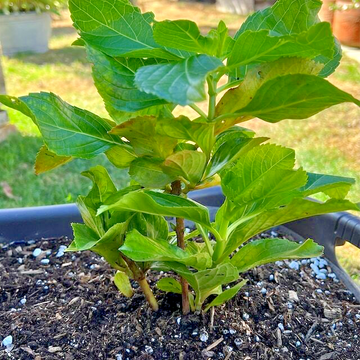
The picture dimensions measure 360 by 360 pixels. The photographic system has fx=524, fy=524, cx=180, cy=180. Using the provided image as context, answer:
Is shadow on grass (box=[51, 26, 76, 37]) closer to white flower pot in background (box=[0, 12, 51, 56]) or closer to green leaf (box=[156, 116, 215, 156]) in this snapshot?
white flower pot in background (box=[0, 12, 51, 56])

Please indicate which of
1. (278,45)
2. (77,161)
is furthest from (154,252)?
(77,161)

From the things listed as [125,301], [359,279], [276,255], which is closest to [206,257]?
[276,255]

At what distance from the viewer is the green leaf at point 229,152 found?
0.62 metres

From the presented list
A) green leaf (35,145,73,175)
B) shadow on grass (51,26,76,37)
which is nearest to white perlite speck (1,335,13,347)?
green leaf (35,145,73,175)

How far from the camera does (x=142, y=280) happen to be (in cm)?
77

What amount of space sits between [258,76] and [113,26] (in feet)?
0.57

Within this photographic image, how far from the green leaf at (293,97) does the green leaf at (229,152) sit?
5cm

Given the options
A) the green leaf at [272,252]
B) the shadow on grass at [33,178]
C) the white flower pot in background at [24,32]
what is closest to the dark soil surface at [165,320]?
the green leaf at [272,252]

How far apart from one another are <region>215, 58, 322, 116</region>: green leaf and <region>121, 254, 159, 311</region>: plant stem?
0.26 metres

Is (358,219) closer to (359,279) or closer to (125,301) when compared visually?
(359,279)

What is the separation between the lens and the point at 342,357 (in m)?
0.77

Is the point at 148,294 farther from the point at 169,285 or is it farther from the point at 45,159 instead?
the point at 45,159

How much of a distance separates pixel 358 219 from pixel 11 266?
66 cm

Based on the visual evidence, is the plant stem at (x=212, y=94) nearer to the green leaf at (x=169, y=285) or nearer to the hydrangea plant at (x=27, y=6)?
the green leaf at (x=169, y=285)
